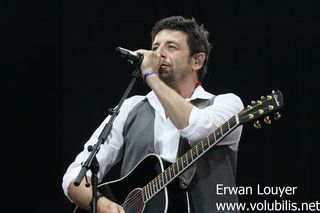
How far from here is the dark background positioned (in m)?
3.21

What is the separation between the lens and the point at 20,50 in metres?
3.54

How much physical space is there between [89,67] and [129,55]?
50.3 inches

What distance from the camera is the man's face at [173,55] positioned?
2.60 m

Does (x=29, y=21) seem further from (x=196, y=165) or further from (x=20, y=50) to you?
(x=196, y=165)

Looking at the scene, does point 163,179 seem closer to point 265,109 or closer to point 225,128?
point 225,128

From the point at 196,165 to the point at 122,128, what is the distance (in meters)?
0.46

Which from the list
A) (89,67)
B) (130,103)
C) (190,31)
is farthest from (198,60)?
(89,67)

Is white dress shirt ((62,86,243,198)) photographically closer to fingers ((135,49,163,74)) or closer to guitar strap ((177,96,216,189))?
guitar strap ((177,96,216,189))

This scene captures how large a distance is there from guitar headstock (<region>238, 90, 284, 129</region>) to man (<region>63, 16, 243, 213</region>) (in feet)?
0.63

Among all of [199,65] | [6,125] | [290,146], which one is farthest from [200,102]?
[6,125]

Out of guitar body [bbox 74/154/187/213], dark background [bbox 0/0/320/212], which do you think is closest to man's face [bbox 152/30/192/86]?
guitar body [bbox 74/154/187/213]

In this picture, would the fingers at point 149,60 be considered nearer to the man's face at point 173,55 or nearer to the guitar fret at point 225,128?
the man's face at point 173,55

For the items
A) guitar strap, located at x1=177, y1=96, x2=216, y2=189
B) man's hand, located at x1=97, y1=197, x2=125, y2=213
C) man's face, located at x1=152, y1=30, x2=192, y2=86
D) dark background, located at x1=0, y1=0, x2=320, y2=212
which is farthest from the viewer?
dark background, located at x1=0, y1=0, x2=320, y2=212

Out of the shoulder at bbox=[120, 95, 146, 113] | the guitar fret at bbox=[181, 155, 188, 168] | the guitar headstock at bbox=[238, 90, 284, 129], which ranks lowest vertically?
the guitar fret at bbox=[181, 155, 188, 168]
